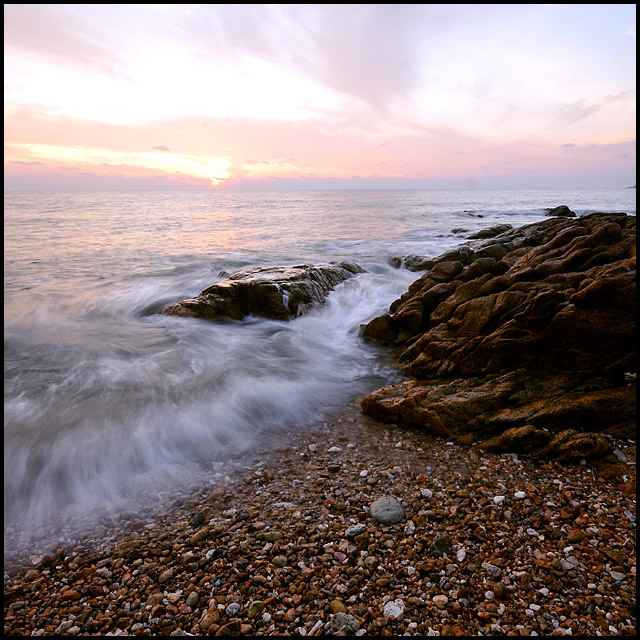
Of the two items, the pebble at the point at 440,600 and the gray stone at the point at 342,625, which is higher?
the pebble at the point at 440,600

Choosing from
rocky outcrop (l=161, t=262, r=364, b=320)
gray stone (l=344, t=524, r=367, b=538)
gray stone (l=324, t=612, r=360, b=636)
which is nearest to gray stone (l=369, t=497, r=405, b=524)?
gray stone (l=344, t=524, r=367, b=538)

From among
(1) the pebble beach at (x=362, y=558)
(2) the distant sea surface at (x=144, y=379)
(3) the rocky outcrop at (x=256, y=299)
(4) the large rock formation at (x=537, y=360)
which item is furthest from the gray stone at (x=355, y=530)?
(3) the rocky outcrop at (x=256, y=299)

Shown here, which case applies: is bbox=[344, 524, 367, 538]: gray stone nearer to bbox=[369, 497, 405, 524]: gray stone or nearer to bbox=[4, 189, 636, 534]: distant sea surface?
bbox=[369, 497, 405, 524]: gray stone

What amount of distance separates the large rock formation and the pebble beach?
40 cm

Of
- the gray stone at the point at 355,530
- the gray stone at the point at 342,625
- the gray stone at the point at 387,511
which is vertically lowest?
the gray stone at the point at 342,625

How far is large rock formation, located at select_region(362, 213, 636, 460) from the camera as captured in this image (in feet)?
15.8

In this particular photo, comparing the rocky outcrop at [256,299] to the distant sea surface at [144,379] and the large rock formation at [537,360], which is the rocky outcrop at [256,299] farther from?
the large rock formation at [537,360]

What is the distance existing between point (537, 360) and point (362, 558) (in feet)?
13.1

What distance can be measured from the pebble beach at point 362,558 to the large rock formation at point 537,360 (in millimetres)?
398

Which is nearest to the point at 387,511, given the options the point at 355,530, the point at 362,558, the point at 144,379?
the point at 355,530

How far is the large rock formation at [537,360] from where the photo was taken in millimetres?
4809

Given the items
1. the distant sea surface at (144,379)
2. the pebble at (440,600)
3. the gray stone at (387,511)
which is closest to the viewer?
the pebble at (440,600)

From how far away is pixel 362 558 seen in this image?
3.44 m

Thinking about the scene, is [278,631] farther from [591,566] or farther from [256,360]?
[256,360]
